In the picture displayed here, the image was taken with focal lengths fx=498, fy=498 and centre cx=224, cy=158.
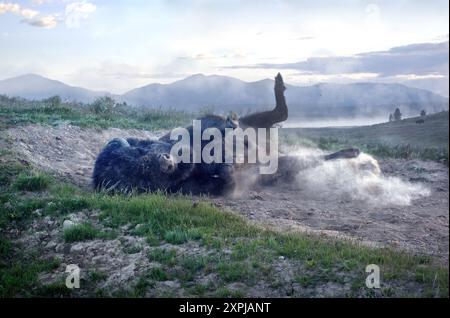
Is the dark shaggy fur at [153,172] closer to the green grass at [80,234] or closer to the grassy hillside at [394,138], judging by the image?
the green grass at [80,234]

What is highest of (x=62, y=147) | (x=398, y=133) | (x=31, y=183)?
(x=398, y=133)

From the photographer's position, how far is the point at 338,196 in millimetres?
7809

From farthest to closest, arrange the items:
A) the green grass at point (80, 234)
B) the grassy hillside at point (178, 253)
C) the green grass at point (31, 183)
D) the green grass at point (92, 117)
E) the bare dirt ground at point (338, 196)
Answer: the green grass at point (92, 117) → the green grass at point (31, 183) → the bare dirt ground at point (338, 196) → the green grass at point (80, 234) → the grassy hillside at point (178, 253)

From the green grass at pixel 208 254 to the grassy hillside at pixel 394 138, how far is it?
563 cm

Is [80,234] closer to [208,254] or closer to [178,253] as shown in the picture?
[178,253]

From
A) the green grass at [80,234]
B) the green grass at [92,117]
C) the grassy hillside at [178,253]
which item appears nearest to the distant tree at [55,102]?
the green grass at [92,117]

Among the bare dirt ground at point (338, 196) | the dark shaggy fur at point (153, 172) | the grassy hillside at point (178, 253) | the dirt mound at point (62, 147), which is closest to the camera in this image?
the grassy hillside at point (178, 253)

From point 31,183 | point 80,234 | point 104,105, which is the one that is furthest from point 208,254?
point 104,105

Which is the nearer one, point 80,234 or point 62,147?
point 80,234

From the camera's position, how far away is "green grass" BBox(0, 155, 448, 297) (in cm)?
420

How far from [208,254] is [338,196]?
11.7 ft

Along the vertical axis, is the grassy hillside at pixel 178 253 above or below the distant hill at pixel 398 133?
below

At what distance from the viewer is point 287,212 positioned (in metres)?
6.71

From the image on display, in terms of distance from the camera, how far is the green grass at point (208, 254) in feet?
13.8
